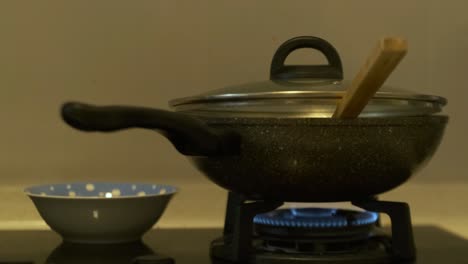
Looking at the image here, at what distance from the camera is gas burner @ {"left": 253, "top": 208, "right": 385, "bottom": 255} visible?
0.74 meters

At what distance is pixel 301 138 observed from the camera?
0.67 metres

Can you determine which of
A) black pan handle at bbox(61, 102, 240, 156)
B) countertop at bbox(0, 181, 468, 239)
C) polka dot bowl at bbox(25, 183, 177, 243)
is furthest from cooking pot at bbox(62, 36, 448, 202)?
countertop at bbox(0, 181, 468, 239)

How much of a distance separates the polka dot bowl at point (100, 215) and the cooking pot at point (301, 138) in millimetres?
121

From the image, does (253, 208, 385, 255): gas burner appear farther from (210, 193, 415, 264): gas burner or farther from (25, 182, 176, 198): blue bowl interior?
(25, 182, 176, 198): blue bowl interior

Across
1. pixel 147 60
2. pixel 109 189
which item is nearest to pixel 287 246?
pixel 109 189

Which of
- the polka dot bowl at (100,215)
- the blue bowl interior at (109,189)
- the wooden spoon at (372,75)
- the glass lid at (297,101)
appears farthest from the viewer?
the blue bowl interior at (109,189)

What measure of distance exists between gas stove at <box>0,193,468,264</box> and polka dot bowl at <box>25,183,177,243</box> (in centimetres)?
1

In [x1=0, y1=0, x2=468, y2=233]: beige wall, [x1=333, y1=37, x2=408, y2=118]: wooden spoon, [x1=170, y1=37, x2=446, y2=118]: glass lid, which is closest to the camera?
[x1=333, y1=37, x2=408, y2=118]: wooden spoon

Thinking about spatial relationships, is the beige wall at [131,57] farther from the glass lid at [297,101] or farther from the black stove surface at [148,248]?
the glass lid at [297,101]

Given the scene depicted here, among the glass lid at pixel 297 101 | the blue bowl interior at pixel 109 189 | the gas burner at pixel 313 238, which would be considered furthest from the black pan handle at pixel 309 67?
the blue bowl interior at pixel 109 189

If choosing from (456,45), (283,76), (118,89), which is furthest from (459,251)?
(118,89)

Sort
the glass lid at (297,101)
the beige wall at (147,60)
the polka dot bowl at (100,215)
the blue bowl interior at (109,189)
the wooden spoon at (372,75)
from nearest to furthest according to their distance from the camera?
1. the wooden spoon at (372,75)
2. the glass lid at (297,101)
3. the polka dot bowl at (100,215)
4. the blue bowl interior at (109,189)
5. the beige wall at (147,60)

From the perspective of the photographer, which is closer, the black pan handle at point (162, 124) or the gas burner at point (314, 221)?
the black pan handle at point (162, 124)

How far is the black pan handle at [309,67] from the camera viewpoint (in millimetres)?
800
